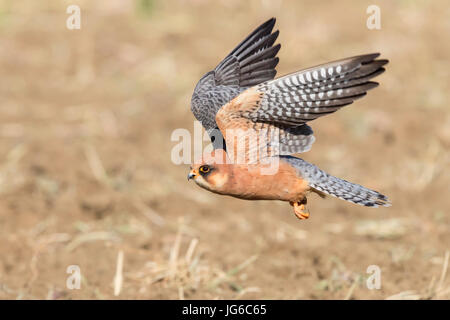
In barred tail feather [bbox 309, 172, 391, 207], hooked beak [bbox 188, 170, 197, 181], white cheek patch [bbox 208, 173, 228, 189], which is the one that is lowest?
barred tail feather [bbox 309, 172, 391, 207]

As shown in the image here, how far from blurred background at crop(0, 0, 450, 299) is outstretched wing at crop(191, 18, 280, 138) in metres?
1.69

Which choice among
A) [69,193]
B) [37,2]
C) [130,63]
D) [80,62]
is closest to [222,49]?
[130,63]

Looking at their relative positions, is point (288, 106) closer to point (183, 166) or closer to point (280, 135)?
point (280, 135)

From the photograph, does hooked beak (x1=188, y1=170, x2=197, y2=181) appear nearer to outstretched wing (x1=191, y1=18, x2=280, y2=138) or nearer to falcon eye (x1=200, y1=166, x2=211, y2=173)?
falcon eye (x1=200, y1=166, x2=211, y2=173)

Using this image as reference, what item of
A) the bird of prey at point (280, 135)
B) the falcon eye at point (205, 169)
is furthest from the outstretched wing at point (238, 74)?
the falcon eye at point (205, 169)

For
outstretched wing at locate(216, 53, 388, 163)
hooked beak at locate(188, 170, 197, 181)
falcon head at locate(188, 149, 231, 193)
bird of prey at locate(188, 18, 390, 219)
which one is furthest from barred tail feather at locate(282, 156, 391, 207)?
hooked beak at locate(188, 170, 197, 181)

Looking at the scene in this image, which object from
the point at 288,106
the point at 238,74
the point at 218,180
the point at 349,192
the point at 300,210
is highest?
the point at 238,74

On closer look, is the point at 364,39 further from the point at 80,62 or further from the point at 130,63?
the point at 80,62

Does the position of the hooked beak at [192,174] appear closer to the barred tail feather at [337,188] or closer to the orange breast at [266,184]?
the orange breast at [266,184]

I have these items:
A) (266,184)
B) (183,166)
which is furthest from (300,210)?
(183,166)

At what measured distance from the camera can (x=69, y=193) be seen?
8672 millimetres

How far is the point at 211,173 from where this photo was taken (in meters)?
4.76

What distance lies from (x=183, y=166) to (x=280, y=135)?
5.07 m

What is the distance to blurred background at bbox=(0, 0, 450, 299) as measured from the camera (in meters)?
6.99
